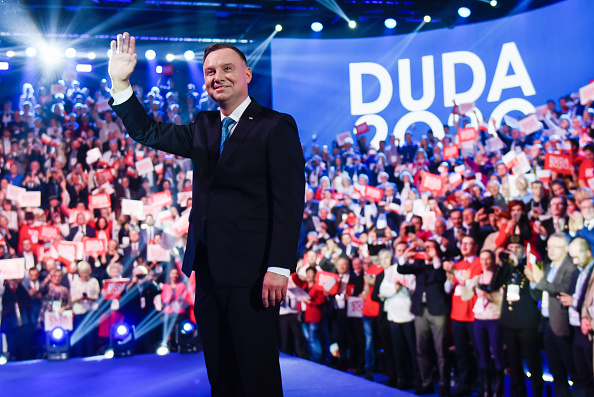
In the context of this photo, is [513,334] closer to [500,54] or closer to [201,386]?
[201,386]

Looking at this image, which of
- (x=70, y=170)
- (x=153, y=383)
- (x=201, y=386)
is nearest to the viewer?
(x=201, y=386)

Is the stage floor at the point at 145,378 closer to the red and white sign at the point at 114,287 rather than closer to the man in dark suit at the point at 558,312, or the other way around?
the red and white sign at the point at 114,287

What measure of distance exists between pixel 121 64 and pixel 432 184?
6.81 m

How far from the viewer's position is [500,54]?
11.0 metres

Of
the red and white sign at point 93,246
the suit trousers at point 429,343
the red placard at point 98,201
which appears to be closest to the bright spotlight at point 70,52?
the red placard at point 98,201

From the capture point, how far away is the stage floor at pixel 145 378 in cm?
465

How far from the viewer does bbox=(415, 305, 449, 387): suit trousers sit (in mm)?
5895

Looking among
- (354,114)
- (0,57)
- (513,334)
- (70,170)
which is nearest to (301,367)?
(513,334)

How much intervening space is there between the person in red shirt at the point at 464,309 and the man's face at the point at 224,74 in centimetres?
418

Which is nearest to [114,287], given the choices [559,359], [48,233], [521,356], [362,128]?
[48,233]

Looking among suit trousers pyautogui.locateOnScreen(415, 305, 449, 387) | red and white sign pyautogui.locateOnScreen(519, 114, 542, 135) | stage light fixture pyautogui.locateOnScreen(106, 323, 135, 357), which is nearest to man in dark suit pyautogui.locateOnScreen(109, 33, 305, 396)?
suit trousers pyautogui.locateOnScreen(415, 305, 449, 387)

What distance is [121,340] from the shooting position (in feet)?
27.6

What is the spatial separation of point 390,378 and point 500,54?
6768mm

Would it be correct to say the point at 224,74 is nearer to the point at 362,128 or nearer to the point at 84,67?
the point at 362,128
